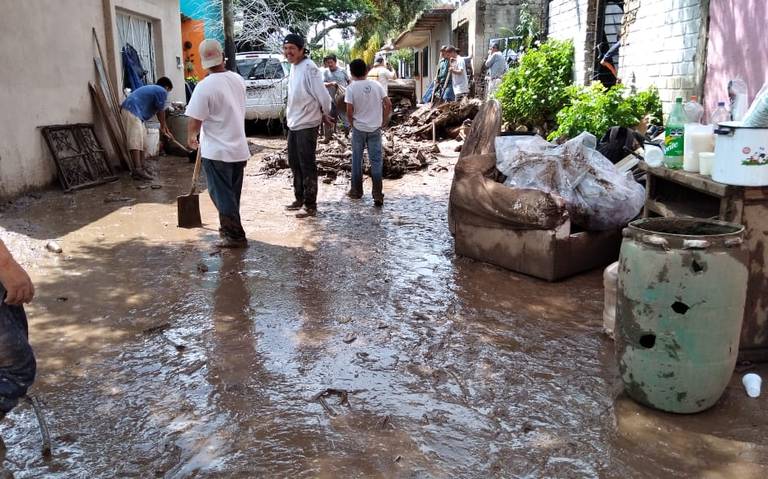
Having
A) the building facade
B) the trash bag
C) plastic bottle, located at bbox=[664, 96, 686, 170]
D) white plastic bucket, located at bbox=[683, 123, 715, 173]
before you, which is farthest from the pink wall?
white plastic bucket, located at bbox=[683, 123, 715, 173]

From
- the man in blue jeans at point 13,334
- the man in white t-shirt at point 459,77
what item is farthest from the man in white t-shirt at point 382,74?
the man in blue jeans at point 13,334

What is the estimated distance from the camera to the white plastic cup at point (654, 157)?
160 inches

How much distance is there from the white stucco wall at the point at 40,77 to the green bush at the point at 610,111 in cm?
626

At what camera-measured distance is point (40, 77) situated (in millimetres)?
8148

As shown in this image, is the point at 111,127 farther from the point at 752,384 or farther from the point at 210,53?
the point at 752,384

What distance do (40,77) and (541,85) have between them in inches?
276

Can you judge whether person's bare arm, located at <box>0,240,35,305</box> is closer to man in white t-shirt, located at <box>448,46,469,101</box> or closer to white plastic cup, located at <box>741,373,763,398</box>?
white plastic cup, located at <box>741,373,763,398</box>

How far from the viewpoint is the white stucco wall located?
24.5ft

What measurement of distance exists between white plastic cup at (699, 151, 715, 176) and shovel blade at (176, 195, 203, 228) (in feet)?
15.1

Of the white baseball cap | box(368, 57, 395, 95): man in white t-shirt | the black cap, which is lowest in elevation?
the white baseball cap

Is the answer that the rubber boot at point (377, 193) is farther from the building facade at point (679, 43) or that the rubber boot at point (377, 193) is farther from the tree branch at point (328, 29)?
the tree branch at point (328, 29)

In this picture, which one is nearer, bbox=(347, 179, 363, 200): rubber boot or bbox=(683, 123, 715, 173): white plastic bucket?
bbox=(683, 123, 715, 173): white plastic bucket

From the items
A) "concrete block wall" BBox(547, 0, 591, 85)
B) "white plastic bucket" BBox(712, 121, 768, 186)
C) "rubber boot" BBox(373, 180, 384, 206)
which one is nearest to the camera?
"white plastic bucket" BBox(712, 121, 768, 186)

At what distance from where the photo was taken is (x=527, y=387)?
3.18 meters
